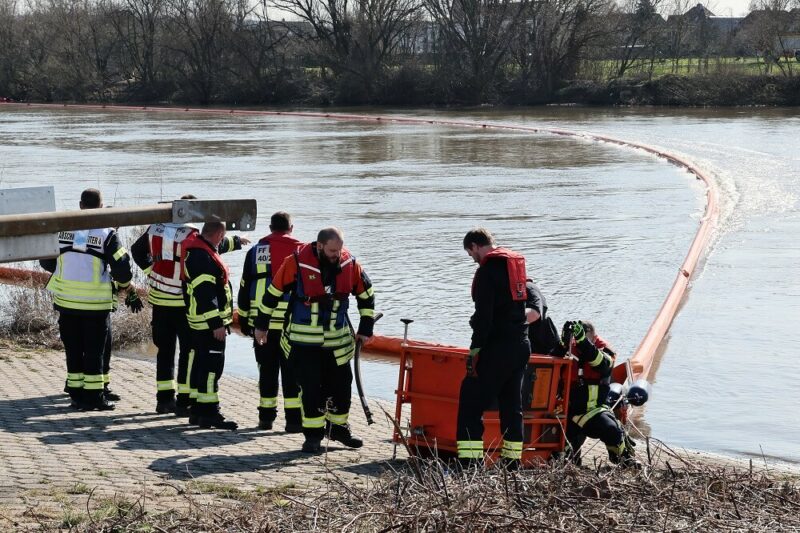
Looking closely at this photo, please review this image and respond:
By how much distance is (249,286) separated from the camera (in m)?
8.23

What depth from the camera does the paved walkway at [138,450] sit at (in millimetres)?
6316

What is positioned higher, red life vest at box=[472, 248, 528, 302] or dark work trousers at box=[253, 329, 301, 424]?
red life vest at box=[472, 248, 528, 302]

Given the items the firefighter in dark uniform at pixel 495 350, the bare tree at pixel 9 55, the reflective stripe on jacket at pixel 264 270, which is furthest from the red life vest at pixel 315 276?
the bare tree at pixel 9 55

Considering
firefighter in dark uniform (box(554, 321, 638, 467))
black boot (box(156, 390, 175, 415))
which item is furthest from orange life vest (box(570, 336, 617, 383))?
black boot (box(156, 390, 175, 415))

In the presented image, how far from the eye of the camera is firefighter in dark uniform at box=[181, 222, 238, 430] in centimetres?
800

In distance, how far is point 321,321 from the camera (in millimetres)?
7457

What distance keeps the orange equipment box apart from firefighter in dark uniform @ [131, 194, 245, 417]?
1.97 metres

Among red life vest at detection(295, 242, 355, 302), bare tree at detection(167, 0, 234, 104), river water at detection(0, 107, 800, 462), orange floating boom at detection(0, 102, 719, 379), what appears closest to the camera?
red life vest at detection(295, 242, 355, 302)

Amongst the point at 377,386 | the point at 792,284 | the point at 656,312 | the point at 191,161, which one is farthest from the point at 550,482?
the point at 191,161

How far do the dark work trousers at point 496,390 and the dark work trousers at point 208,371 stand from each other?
209 centimetres

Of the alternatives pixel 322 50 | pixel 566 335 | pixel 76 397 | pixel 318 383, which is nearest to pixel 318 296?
pixel 318 383

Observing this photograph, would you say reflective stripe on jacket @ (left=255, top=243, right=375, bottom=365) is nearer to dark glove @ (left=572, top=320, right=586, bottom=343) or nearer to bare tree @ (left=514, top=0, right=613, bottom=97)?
dark glove @ (left=572, top=320, right=586, bottom=343)

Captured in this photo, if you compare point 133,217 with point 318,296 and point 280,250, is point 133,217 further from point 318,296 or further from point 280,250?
point 280,250

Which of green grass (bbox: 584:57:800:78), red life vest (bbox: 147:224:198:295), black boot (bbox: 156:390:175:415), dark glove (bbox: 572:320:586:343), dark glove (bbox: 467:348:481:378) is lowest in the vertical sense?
black boot (bbox: 156:390:175:415)
